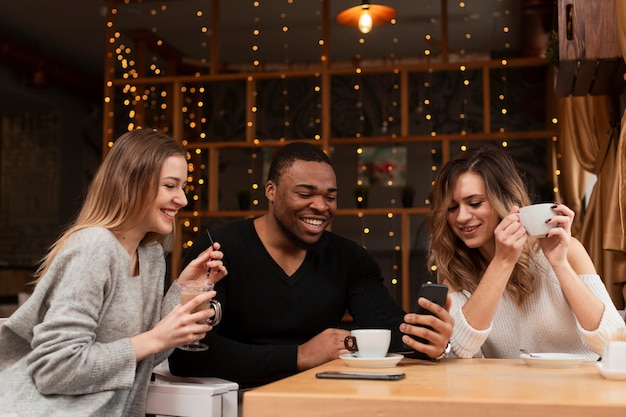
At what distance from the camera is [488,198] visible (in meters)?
2.19

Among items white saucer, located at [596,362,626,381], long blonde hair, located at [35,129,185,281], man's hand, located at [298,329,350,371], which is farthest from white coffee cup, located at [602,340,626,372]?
long blonde hair, located at [35,129,185,281]

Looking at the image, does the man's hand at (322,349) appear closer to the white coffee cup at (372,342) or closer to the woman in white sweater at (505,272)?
the woman in white sweater at (505,272)

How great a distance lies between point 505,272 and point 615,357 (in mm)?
544

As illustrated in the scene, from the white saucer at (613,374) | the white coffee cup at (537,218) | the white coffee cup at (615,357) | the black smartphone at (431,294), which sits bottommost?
the white saucer at (613,374)

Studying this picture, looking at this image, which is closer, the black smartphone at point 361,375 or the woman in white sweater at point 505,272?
the black smartphone at point 361,375

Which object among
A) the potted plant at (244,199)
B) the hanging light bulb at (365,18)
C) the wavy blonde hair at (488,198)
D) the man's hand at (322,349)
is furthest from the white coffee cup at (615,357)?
the potted plant at (244,199)

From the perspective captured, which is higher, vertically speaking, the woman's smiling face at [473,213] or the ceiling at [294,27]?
the ceiling at [294,27]

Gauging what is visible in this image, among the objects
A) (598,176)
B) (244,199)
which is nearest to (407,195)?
(244,199)

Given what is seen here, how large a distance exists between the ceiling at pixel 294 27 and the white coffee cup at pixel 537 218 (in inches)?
158

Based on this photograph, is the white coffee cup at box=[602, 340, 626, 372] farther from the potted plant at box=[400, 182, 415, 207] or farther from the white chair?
the potted plant at box=[400, 182, 415, 207]

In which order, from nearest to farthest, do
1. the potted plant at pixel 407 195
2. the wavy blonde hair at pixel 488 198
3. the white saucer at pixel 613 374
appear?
the white saucer at pixel 613 374
the wavy blonde hair at pixel 488 198
the potted plant at pixel 407 195

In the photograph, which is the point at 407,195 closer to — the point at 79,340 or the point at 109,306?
the point at 109,306

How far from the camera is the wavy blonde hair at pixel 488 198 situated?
2184 millimetres

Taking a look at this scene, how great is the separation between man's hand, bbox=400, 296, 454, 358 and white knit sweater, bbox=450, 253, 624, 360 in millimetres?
195
